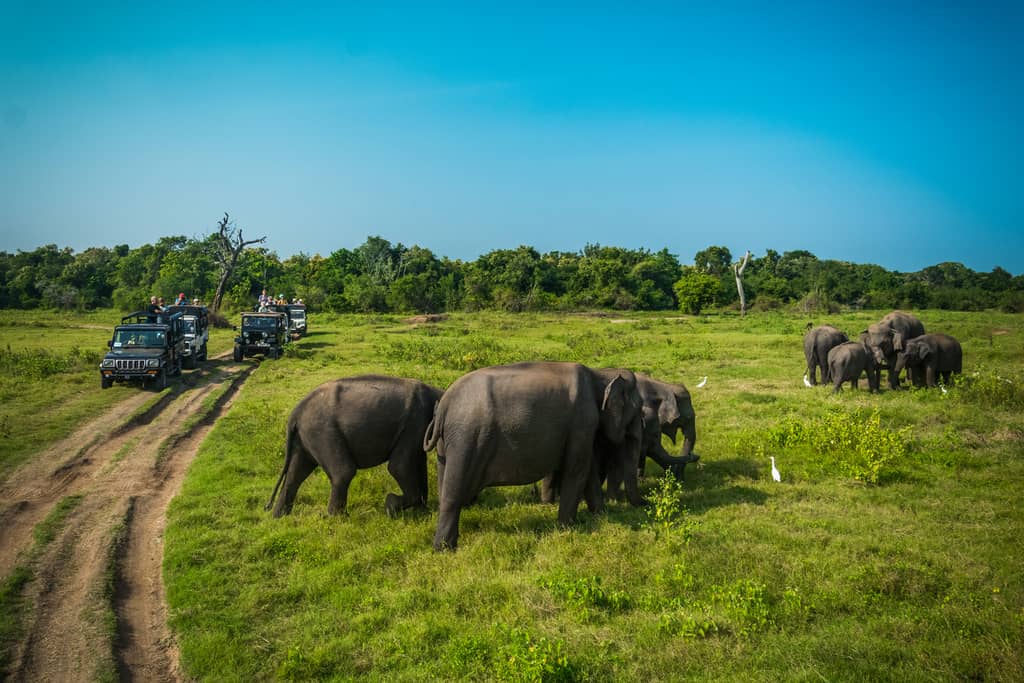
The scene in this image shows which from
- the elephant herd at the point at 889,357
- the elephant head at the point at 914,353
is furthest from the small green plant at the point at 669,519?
the elephant head at the point at 914,353

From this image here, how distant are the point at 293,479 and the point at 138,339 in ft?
47.6

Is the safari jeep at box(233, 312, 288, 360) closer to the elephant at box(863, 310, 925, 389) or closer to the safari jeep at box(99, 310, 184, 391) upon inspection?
the safari jeep at box(99, 310, 184, 391)

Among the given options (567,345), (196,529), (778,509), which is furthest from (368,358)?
(778,509)

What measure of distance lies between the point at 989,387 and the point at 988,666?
13.8 meters

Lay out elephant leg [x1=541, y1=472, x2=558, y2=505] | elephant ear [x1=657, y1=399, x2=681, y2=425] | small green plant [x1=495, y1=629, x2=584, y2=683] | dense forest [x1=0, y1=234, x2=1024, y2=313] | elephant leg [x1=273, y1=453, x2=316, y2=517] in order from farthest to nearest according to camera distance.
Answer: dense forest [x1=0, y1=234, x2=1024, y2=313] < elephant ear [x1=657, y1=399, x2=681, y2=425] < elephant leg [x1=541, y1=472, x2=558, y2=505] < elephant leg [x1=273, y1=453, x2=316, y2=517] < small green plant [x1=495, y1=629, x2=584, y2=683]

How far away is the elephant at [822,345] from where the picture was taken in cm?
2089

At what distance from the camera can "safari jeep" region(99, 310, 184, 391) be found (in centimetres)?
2006

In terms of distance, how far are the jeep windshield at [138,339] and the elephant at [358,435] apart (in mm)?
14083

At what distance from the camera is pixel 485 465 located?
8.74 meters

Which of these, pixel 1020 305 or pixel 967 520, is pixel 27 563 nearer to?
pixel 967 520

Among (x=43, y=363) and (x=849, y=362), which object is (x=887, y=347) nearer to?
(x=849, y=362)

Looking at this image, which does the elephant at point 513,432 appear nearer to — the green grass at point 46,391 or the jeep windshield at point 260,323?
the green grass at point 46,391

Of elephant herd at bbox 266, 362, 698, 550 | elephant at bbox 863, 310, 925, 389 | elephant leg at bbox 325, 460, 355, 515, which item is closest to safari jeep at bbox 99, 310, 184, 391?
elephant herd at bbox 266, 362, 698, 550

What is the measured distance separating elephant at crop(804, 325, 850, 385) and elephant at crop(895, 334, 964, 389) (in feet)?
6.27
